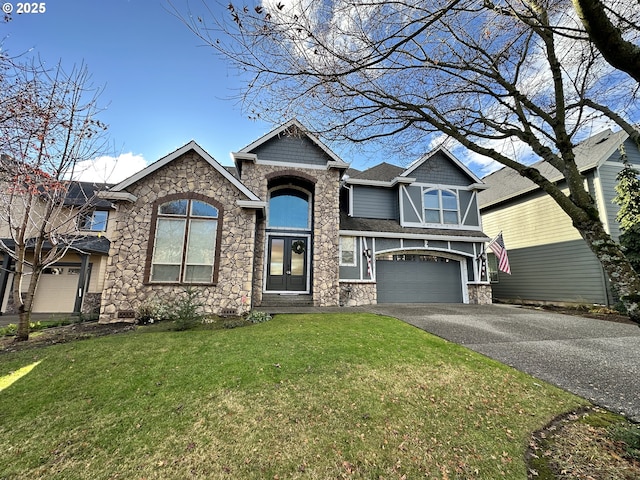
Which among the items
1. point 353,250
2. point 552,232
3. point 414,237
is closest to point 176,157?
point 353,250

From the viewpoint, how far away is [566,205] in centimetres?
294

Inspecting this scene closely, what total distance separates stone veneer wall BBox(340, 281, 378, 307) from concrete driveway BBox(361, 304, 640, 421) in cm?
263

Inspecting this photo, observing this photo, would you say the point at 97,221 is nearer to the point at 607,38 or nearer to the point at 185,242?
the point at 185,242

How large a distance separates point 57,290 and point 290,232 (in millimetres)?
11794

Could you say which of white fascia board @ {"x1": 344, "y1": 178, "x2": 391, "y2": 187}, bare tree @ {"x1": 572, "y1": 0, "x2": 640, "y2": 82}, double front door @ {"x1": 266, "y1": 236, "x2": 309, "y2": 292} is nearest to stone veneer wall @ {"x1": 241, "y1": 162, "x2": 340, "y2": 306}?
double front door @ {"x1": 266, "y1": 236, "x2": 309, "y2": 292}

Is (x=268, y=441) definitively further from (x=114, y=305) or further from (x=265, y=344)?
(x=114, y=305)

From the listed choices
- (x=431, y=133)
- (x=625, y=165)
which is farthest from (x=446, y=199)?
(x=431, y=133)

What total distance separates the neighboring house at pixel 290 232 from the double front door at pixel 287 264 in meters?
0.04

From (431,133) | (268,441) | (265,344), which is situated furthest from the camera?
(265,344)

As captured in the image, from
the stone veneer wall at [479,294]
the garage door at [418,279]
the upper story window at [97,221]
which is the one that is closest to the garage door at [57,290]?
the upper story window at [97,221]

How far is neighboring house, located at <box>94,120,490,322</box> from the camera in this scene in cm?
887

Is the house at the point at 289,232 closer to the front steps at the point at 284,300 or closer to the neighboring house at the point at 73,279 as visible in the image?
the front steps at the point at 284,300

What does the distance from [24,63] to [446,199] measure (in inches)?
598

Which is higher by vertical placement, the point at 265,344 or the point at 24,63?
the point at 24,63
